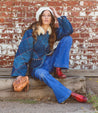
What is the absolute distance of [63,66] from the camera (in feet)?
10.3

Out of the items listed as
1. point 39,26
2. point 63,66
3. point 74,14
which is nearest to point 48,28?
point 39,26

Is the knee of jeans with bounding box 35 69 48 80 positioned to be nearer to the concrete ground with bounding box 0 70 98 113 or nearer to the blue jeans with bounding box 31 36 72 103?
the blue jeans with bounding box 31 36 72 103

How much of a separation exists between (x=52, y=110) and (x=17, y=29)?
6.11 ft

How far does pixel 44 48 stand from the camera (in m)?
3.22

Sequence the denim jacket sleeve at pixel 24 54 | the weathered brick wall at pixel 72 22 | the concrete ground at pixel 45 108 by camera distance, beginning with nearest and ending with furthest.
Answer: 1. the concrete ground at pixel 45 108
2. the denim jacket sleeve at pixel 24 54
3. the weathered brick wall at pixel 72 22

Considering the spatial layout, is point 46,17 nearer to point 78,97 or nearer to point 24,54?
point 24,54

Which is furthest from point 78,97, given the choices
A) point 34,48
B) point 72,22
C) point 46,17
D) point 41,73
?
point 72,22

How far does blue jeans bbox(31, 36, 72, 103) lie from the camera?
2957mm

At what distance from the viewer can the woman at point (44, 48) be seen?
3139 millimetres

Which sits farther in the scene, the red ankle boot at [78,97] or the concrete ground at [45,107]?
the red ankle boot at [78,97]

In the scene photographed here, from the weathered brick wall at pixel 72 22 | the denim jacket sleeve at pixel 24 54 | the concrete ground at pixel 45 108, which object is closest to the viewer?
the concrete ground at pixel 45 108

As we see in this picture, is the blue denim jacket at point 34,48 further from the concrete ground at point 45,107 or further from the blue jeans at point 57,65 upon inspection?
the concrete ground at point 45,107

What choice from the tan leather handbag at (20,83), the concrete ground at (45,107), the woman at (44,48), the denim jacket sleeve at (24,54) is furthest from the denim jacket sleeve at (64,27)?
the concrete ground at (45,107)

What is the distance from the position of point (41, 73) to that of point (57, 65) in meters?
0.29
